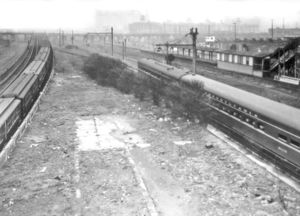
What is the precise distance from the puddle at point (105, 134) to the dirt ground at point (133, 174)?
0.05m

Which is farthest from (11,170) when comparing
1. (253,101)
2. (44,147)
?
(253,101)

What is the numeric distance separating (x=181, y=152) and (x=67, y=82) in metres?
27.4

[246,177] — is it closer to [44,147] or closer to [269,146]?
[269,146]

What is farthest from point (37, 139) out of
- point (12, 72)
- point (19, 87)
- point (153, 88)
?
point (12, 72)

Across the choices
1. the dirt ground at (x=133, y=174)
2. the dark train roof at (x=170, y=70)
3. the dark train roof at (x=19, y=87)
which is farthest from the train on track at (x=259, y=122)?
the dark train roof at (x=19, y=87)

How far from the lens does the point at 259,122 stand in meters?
16.3

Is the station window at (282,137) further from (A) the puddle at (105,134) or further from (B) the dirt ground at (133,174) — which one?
(A) the puddle at (105,134)

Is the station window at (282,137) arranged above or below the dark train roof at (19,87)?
below

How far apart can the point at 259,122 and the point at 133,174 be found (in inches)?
243

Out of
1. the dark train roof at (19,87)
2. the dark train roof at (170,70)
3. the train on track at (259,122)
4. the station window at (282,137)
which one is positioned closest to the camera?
the train on track at (259,122)

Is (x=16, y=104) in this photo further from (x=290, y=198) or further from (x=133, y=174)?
(x=290, y=198)

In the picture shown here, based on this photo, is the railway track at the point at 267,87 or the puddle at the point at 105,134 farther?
the railway track at the point at 267,87

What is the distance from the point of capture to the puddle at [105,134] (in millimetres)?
19203

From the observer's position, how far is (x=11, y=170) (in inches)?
620
